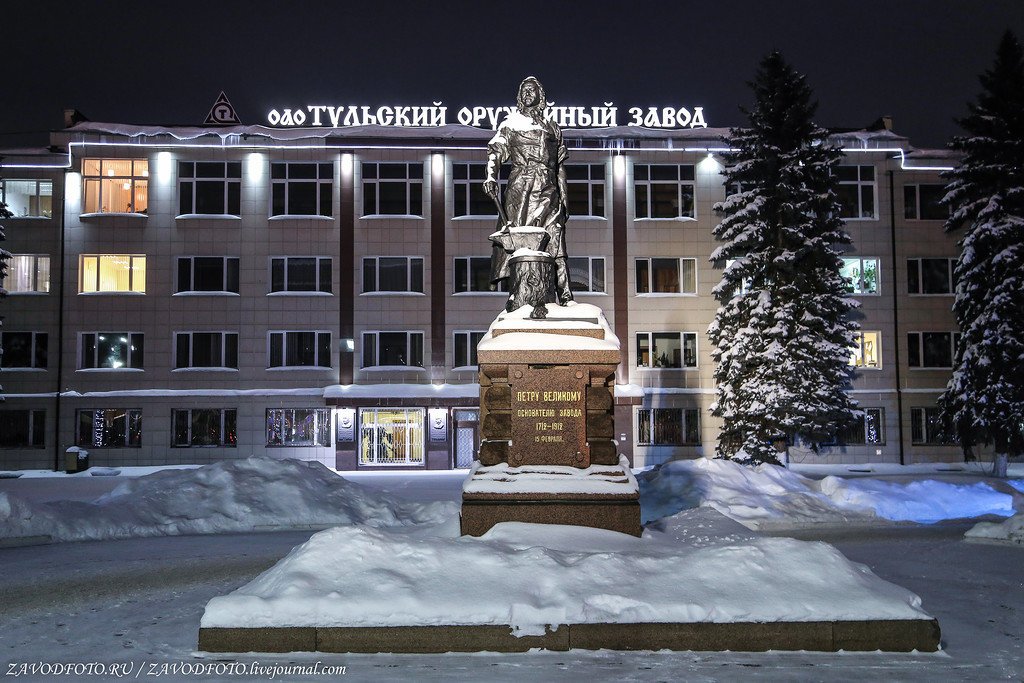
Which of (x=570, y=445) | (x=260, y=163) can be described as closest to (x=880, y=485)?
(x=570, y=445)

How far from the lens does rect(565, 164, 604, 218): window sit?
1531 inches

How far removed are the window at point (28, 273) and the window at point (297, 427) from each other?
11.2 meters

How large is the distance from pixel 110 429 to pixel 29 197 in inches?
419

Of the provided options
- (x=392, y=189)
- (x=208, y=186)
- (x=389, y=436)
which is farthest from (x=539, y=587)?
(x=208, y=186)

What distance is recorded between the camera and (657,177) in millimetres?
38969

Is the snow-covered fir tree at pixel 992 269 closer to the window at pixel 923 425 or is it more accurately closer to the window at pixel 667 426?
the window at pixel 923 425

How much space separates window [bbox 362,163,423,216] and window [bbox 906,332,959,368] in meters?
22.3

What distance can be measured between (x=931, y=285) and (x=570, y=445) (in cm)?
3316

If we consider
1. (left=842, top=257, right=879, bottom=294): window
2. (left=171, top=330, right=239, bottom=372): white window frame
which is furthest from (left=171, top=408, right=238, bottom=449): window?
(left=842, top=257, right=879, bottom=294): window

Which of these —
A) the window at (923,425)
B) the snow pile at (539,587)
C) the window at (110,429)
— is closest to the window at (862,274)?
the window at (923,425)

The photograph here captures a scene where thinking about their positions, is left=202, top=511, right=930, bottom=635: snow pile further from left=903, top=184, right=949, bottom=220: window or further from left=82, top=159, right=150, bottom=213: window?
left=903, top=184, right=949, bottom=220: window

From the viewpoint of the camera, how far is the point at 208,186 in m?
38.1

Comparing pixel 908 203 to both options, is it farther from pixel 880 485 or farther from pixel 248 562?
pixel 248 562

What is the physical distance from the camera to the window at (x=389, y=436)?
3728 cm
